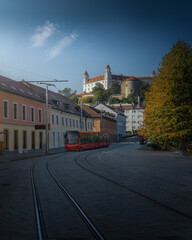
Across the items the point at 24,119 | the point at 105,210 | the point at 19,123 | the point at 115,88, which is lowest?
the point at 105,210

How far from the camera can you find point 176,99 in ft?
86.8

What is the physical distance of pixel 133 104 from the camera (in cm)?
15012

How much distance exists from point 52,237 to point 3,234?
2.99 ft

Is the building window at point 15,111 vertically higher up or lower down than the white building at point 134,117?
lower down

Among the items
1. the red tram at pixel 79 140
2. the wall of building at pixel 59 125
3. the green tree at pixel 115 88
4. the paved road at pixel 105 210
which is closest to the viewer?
the paved road at pixel 105 210

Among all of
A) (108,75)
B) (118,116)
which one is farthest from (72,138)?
(108,75)

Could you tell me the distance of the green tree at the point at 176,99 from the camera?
26172mm

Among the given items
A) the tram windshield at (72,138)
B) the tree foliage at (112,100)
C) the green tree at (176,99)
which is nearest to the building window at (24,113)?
the tram windshield at (72,138)

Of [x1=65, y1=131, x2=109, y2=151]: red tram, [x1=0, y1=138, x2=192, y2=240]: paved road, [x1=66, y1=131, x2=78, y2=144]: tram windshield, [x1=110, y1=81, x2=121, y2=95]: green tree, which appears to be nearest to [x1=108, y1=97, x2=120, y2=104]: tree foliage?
[x1=110, y1=81, x2=121, y2=95]: green tree

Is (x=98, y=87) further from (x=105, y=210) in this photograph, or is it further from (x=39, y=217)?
(x=39, y=217)

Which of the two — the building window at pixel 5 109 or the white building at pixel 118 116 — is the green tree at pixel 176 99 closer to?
the building window at pixel 5 109

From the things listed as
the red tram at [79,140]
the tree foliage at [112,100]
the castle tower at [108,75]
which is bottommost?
the red tram at [79,140]

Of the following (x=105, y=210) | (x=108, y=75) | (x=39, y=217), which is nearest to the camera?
(x=39, y=217)

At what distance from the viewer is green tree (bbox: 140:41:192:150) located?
85.9 feet
